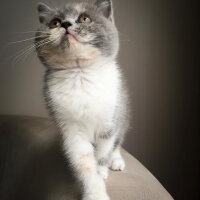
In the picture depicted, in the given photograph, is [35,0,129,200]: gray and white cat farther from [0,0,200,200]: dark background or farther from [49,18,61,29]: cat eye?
[0,0,200,200]: dark background

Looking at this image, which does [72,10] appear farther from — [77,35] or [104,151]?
[104,151]

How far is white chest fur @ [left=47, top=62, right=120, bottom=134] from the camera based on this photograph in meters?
0.86

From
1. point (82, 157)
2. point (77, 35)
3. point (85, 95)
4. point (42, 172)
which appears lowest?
point (42, 172)

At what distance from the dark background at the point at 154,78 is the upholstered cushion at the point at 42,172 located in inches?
12.1

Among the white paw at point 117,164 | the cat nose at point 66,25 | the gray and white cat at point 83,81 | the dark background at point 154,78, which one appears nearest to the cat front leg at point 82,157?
the gray and white cat at point 83,81

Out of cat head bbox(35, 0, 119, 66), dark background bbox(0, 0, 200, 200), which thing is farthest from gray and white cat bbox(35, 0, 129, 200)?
dark background bbox(0, 0, 200, 200)

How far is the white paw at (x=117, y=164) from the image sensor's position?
3.27ft

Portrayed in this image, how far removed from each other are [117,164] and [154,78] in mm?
622

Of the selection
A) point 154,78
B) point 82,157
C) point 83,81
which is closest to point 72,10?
point 83,81

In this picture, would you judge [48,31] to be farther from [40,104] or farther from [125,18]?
[40,104]

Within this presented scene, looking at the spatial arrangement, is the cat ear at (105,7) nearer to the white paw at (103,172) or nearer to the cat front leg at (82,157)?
the cat front leg at (82,157)

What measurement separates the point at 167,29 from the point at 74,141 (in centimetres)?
84

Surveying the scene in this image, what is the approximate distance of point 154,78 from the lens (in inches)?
58.4

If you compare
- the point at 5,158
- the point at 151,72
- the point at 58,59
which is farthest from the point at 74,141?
the point at 151,72
